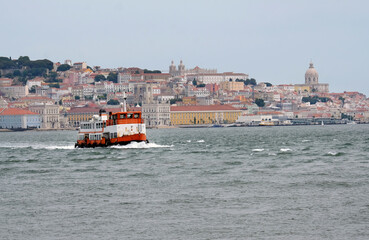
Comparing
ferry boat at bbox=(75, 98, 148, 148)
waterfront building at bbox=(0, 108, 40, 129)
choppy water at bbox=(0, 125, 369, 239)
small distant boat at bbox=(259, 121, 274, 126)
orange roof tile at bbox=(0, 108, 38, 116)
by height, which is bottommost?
small distant boat at bbox=(259, 121, 274, 126)

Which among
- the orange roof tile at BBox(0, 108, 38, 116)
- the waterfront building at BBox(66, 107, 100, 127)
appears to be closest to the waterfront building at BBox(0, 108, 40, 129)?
the orange roof tile at BBox(0, 108, 38, 116)

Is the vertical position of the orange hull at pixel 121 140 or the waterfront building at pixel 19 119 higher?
the orange hull at pixel 121 140

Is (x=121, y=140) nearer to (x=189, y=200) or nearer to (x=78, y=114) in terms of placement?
(x=189, y=200)

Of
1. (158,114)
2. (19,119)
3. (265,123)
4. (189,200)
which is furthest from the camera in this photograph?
(265,123)

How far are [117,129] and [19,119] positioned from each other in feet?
467

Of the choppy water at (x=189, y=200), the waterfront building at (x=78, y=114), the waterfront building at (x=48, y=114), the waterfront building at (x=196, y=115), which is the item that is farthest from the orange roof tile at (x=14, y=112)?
the choppy water at (x=189, y=200)

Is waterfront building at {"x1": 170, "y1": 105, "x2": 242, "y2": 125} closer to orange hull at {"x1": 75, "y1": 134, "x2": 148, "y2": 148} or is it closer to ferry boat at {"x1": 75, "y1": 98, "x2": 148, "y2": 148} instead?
ferry boat at {"x1": 75, "y1": 98, "x2": 148, "y2": 148}

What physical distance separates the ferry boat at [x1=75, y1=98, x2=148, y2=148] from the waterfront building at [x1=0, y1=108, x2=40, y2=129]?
137325 millimetres

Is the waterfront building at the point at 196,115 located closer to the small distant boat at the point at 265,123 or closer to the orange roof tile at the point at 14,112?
the small distant boat at the point at 265,123

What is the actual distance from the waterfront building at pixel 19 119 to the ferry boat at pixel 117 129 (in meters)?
137

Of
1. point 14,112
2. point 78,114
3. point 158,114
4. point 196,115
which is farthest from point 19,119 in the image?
point 196,115

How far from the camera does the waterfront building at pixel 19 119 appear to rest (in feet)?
612

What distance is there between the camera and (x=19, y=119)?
7377 inches

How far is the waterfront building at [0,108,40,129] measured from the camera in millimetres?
186625
